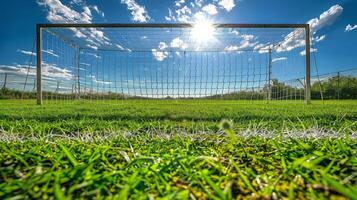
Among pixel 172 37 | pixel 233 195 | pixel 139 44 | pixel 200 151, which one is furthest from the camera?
pixel 139 44

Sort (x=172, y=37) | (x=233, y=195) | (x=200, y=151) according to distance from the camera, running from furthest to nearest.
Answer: (x=172, y=37) → (x=200, y=151) → (x=233, y=195)

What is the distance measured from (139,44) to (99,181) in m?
9.92

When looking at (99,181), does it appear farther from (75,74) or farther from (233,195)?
(75,74)

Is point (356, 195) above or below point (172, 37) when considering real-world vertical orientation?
below

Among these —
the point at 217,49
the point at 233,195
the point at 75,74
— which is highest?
the point at 217,49

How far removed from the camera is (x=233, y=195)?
55cm

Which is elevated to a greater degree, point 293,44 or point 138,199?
point 293,44

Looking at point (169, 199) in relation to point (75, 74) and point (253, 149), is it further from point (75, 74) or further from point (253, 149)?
point (75, 74)

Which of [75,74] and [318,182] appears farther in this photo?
[75,74]

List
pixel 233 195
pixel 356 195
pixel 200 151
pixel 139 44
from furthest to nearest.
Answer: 1. pixel 139 44
2. pixel 200 151
3. pixel 233 195
4. pixel 356 195

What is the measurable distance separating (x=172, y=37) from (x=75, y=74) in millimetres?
4237

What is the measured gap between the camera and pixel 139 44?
Answer: 10.2 metres

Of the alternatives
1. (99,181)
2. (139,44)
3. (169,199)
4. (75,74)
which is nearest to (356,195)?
(169,199)

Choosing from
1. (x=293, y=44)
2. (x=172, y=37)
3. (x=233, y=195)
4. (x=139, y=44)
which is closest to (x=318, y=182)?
(x=233, y=195)
